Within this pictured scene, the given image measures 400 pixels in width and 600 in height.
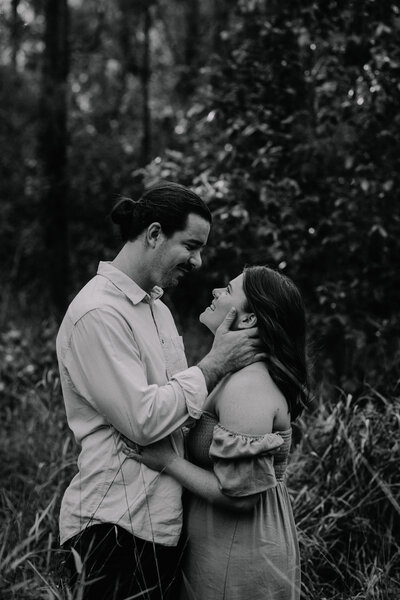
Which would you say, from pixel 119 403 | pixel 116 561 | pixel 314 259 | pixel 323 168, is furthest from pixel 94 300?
pixel 323 168

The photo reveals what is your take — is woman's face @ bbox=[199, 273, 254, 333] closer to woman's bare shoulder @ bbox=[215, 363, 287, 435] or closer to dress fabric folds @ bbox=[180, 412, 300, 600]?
woman's bare shoulder @ bbox=[215, 363, 287, 435]

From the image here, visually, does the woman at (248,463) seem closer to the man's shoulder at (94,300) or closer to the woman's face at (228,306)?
the woman's face at (228,306)

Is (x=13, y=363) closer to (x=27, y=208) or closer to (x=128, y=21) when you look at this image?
(x=27, y=208)

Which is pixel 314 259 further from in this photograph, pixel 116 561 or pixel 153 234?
pixel 116 561

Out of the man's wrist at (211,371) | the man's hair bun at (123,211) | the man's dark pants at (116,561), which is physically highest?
the man's hair bun at (123,211)

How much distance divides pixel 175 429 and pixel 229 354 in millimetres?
336

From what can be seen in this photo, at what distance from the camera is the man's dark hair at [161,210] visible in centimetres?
253

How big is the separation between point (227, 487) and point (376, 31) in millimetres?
3687

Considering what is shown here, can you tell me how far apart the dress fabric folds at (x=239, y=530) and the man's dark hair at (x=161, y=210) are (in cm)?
72

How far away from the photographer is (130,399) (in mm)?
2176

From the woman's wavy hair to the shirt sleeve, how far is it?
0.31m

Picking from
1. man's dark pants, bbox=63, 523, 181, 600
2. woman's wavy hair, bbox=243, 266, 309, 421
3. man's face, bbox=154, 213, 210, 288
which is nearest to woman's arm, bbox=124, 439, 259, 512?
man's dark pants, bbox=63, 523, 181, 600

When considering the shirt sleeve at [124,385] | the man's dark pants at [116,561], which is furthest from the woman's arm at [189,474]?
the man's dark pants at [116,561]

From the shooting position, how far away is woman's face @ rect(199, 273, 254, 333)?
8.30ft
